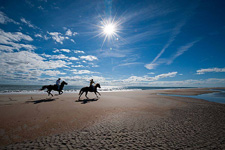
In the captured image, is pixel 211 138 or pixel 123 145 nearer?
pixel 123 145

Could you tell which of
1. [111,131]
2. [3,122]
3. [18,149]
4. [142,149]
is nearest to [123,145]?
[142,149]

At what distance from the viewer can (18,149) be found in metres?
3.63

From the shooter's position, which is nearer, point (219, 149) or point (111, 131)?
point (219, 149)

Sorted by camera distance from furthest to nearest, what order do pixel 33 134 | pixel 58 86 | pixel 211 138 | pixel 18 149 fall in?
1. pixel 58 86
2. pixel 33 134
3. pixel 211 138
4. pixel 18 149

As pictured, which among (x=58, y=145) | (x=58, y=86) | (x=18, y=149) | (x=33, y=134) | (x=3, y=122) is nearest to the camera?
(x=18, y=149)

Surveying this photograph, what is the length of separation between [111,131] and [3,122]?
6.85m

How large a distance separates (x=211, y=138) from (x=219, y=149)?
2.96 ft

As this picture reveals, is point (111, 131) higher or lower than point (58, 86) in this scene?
lower

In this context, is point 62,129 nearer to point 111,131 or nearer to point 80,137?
point 80,137

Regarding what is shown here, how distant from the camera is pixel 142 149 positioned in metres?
3.68

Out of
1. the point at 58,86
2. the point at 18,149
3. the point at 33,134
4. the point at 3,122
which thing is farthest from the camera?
the point at 58,86

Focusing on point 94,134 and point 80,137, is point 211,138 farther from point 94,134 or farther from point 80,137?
point 80,137

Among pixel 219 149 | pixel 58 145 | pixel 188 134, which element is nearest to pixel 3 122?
pixel 58 145

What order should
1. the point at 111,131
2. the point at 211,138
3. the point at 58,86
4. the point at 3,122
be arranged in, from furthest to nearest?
the point at 58,86, the point at 3,122, the point at 111,131, the point at 211,138
